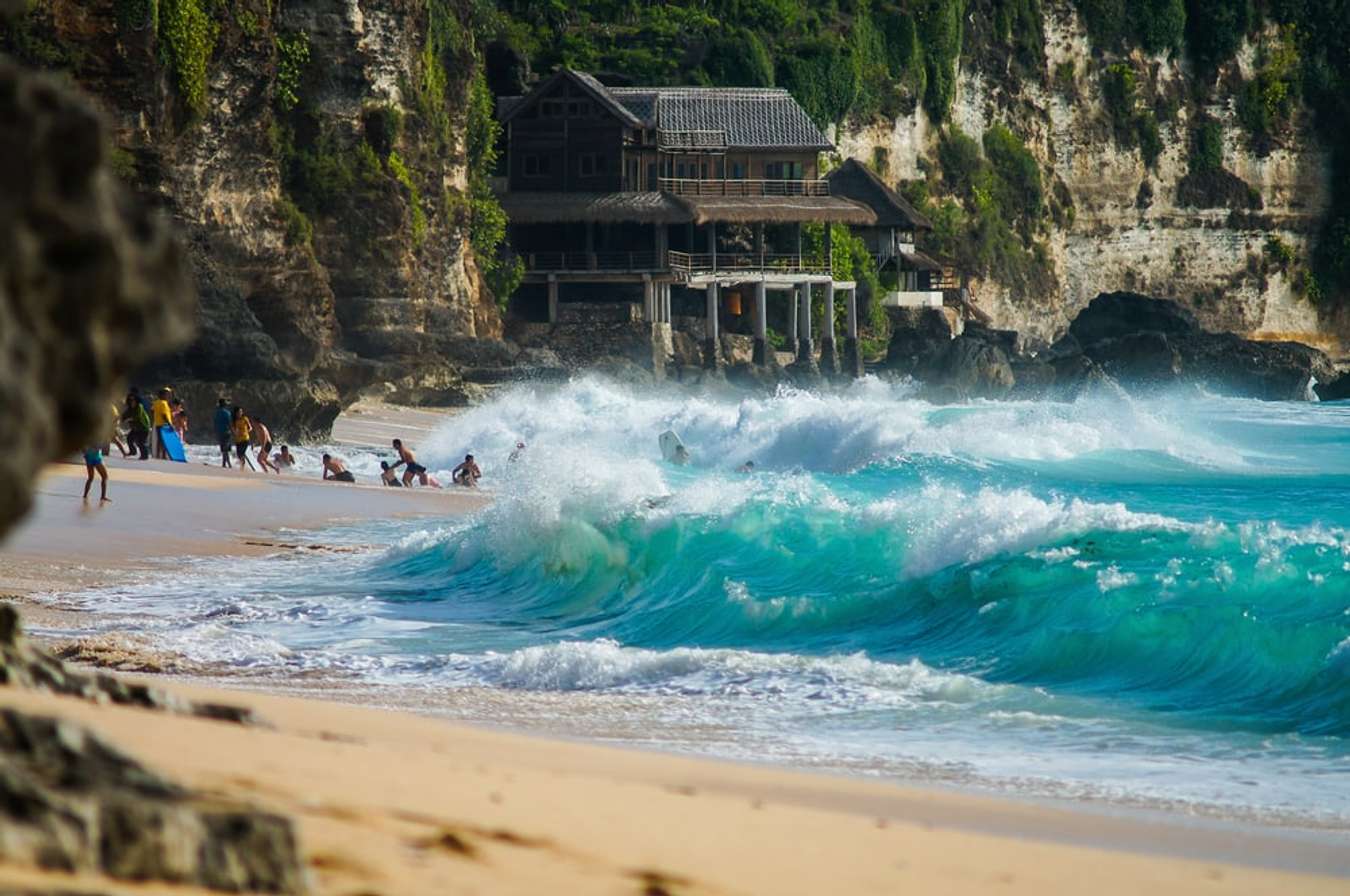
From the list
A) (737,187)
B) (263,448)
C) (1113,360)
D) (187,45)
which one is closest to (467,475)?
(263,448)

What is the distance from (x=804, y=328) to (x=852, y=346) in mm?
1819

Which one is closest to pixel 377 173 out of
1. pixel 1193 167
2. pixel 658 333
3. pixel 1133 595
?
pixel 658 333

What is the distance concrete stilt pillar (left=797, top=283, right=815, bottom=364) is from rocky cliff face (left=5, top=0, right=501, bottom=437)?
40.1 feet

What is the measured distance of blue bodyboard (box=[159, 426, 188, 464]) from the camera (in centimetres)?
2592

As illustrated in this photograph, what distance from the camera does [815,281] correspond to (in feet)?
205

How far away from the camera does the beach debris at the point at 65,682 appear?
577 cm

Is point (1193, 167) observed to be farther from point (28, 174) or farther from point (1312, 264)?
point (28, 174)

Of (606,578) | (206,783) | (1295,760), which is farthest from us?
(606,578)

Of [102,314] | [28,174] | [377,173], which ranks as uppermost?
[377,173]

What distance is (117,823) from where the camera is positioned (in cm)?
375

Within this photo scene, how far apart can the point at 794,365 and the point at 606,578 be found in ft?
146

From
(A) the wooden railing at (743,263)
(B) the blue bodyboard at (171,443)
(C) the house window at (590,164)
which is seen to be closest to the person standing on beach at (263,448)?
(B) the blue bodyboard at (171,443)

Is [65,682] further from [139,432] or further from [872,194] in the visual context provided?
[872,194]

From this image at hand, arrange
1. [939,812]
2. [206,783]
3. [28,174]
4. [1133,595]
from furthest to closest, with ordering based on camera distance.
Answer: [1133,595] → [939,812] → [206,783] → [28,174]
